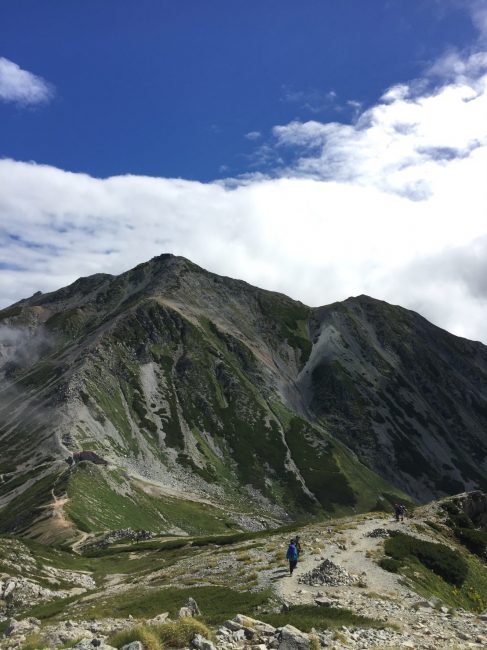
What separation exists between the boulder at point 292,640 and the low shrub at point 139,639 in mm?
5093

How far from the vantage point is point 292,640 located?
20.8 meters

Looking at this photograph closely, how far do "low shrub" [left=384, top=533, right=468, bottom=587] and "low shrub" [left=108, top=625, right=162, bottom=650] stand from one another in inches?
1307

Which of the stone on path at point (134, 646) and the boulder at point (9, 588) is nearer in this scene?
the stone on path at point (134, 646)

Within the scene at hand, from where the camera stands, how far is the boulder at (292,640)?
67.2ft

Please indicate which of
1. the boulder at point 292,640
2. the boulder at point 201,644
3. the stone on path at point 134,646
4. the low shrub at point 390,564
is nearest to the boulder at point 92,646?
the stone on path at point 134,646

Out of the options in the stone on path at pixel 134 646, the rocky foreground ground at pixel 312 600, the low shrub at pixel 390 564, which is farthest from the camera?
the low shrub at pixel 390 564

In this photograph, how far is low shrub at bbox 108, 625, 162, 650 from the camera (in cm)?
1814

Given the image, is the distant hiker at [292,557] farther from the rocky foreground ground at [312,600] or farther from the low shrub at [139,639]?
the low shrub at [139,639]

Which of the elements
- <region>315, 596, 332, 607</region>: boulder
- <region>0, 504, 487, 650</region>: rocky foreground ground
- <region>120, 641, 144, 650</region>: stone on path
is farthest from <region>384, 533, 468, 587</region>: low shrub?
<region>120, 641, 144, 650</region>: stone on path

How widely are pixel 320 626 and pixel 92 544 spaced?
275 ft

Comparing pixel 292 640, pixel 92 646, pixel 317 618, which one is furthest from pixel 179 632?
pixel 317 618

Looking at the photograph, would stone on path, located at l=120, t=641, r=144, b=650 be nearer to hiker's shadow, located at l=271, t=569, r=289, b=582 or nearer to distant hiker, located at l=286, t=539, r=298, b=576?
hiker's shadow, located at l=271, t=569, r=289, b=582

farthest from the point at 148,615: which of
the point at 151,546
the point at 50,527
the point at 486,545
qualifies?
the point at 50,527

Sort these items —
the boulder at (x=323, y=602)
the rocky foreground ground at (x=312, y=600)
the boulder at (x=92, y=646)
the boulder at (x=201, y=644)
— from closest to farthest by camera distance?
1. the boulder at (x=92, y=646)
2. the boulder at (x=201, y=644)
3. the rocky foreground ground at (x=312, y=600)
4. the boulder at (x=323, y=602)
